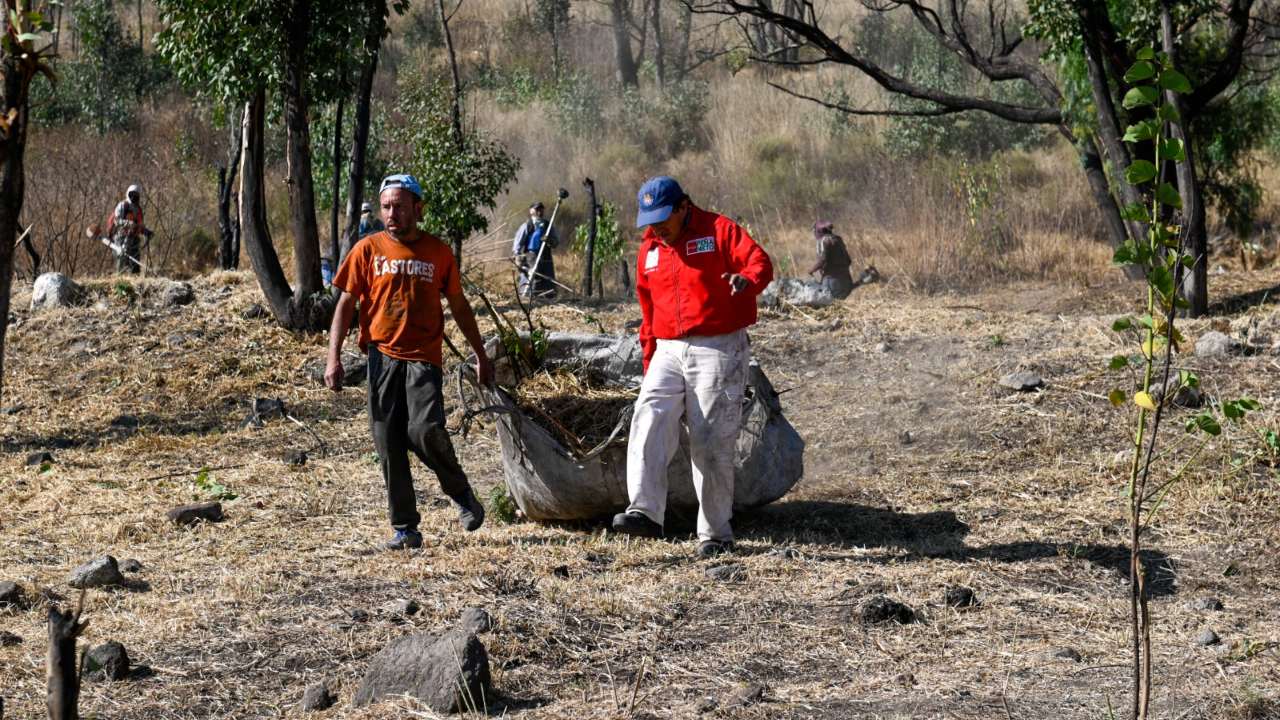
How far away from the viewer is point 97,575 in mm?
5520

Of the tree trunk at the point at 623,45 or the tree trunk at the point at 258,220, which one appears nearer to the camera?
the tree trunk at the point at 258,220

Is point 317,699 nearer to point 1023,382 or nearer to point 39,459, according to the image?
point 39,459

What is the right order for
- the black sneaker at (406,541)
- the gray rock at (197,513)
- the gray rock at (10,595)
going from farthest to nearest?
the gray rock at (197,513) → the black sneaker at (406,541) → the gray rock at (10,595)

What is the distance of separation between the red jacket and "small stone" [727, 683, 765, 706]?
1890 millimetres

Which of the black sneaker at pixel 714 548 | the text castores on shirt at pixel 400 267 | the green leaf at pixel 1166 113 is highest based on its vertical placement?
the green leaf at pixel 1166 113

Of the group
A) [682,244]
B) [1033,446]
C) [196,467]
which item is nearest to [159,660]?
[682,244]

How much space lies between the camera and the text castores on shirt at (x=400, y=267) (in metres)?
6.03

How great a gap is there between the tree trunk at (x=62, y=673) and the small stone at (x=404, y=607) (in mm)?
2475

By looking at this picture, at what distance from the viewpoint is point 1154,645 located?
4648 mm

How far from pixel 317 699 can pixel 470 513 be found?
7.15 feet

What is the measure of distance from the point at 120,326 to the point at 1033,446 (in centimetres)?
837

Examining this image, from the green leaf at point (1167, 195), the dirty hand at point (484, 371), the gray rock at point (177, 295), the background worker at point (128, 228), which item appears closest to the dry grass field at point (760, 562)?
the dirty hand at point (484, 371)

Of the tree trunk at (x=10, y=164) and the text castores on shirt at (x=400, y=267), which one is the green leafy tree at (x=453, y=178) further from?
the tree trunk at (x=10, y=164)

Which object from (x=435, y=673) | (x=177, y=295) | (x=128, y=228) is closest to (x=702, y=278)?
(x=435, y=673)
